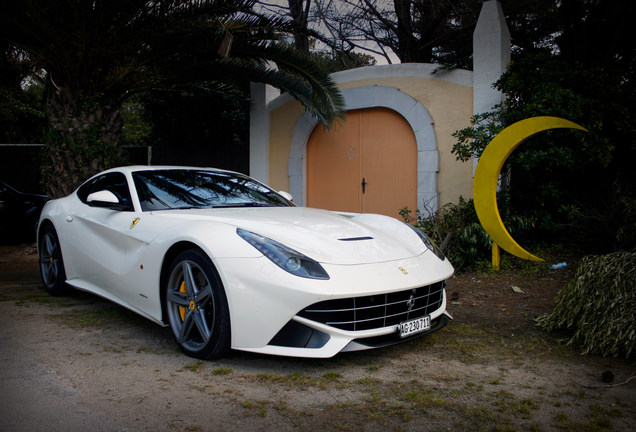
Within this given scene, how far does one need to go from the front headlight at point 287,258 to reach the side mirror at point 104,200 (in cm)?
151

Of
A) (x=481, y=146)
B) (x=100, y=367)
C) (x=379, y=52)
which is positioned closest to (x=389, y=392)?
(x=100, y=367)

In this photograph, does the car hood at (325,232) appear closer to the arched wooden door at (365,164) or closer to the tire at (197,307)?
the tire at (197,307)

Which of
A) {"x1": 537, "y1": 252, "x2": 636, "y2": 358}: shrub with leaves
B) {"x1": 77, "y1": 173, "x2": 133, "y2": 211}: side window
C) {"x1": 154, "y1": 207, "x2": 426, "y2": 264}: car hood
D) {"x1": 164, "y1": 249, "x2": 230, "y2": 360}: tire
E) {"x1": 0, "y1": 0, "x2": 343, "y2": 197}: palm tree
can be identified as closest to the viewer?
{"x1": 164, "y1": 249, "x2": 230, "y2": 360}: tire

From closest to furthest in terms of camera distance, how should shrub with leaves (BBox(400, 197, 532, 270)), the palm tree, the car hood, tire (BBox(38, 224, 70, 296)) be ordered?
the car hood < tire (BBox(38, 224, 70, 296)) < shrub with leaves (BBox(400, 197, 532, 270)) < the palm tree

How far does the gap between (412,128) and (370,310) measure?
6.14 metres

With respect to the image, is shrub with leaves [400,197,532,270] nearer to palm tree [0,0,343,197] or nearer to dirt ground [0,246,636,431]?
dirt ground [0,246,636,431]

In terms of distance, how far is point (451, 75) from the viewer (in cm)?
826

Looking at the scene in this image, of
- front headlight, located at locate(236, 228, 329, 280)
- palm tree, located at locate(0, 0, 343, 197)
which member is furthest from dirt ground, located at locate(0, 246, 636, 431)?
palm tree, located at locate(0, 0, 343, 197)

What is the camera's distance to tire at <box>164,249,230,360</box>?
3.12 metres

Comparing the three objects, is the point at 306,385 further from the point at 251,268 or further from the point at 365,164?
the point at 365,164

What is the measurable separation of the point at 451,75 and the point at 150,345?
655cm

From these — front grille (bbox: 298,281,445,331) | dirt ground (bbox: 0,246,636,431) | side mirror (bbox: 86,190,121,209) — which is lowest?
dirt ground (bbox: 0,246,636,431)

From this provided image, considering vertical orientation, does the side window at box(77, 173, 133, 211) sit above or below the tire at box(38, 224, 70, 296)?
above

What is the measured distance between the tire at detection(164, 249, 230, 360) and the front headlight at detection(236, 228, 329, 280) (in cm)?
32
